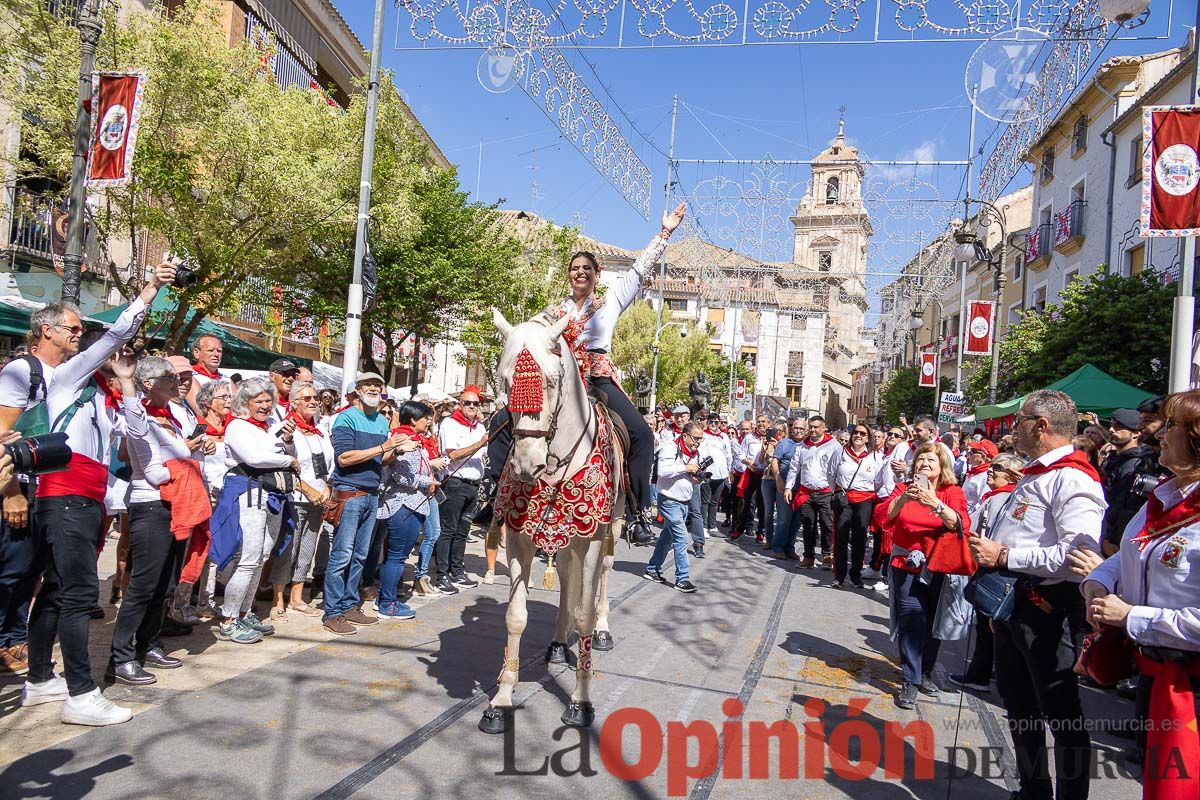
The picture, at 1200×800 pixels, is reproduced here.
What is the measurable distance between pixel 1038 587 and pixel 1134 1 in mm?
8685

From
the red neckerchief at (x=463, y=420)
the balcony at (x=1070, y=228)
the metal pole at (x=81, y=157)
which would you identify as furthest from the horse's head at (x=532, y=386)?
the balcony at (x=1070, y=228)

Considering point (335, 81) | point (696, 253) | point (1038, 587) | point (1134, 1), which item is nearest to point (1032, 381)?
point (1134, 1)

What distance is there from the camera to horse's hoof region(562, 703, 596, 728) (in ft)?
15.5

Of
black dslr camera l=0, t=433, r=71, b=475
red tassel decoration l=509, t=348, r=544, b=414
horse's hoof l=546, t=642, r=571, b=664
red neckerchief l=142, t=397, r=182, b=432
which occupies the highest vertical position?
red tassel decoration l=509, t=348, r=544, b=414

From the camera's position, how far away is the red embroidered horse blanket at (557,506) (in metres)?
4.86

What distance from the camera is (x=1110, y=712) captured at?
5.95 m

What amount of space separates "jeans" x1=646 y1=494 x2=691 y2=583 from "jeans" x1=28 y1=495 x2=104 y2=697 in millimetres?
6241

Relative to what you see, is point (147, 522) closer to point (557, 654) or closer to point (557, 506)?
point (557, 506)

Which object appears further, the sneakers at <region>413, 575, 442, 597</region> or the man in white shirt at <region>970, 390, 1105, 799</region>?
the sneakers at <region>413, 575, 442, 597</region>

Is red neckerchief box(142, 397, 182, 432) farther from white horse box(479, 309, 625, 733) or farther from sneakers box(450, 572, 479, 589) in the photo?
sneakers box(450, 572, 479, 589)

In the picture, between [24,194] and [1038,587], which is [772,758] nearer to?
[1038,587]

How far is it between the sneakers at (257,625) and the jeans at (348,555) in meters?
0.45

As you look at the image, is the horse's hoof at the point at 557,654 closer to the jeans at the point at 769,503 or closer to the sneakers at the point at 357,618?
the sneakers at the point at 357,618

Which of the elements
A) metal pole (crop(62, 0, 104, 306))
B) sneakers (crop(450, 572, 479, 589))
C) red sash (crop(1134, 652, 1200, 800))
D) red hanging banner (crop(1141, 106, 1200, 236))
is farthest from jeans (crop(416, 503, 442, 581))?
red hanging banner (crop(1141, 106, 1200, 236))
